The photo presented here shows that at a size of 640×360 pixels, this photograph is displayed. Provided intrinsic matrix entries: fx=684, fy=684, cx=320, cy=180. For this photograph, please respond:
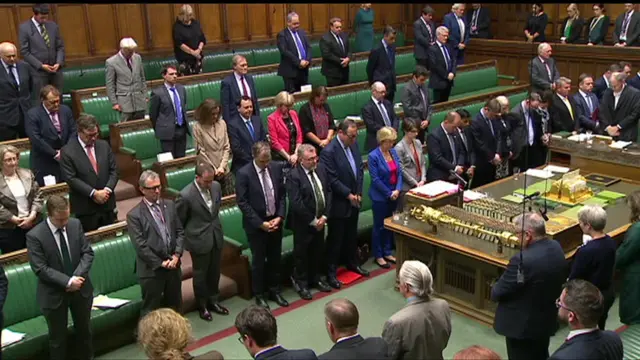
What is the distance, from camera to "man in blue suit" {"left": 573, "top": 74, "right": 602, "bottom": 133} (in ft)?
27.0

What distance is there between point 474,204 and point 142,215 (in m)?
2.82

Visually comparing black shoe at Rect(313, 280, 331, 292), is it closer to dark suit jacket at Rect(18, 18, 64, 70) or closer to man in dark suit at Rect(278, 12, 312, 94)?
man in dark suit at Rect(278, 12, 312, 94)

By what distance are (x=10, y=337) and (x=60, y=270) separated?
0.62m

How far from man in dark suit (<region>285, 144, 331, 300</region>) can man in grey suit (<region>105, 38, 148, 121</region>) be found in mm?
2688

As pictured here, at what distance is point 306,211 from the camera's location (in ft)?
18.7

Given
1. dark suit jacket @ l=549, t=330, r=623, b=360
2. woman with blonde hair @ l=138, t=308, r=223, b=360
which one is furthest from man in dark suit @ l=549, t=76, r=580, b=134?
woman with blonde hair @ l=138, t=308, r=223, b=360

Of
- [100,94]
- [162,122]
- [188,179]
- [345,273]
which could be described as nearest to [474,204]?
[345,273]

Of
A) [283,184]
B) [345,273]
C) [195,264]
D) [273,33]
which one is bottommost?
[345,273]

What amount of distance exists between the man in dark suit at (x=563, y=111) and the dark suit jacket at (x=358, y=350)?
226 inches

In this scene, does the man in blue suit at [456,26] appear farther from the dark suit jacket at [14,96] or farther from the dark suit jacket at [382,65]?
the dark suit jacket at [14,96]

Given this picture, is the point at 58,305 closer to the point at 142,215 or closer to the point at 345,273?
the point at 142,215

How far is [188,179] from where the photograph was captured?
6801 mm

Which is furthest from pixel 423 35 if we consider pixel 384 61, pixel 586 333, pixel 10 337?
pixel 586 333

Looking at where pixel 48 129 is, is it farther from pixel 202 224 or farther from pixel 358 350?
pixel 358 350
